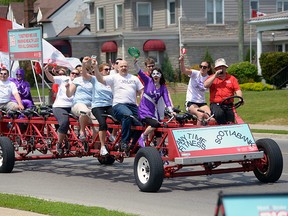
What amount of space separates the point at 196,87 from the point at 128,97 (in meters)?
1.83

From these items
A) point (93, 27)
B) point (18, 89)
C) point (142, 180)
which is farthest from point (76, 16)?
point (142, 180)

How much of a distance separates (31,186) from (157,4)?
147 ft

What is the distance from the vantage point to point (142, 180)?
12039 millimetres

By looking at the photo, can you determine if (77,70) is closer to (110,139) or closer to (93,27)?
(110,139)

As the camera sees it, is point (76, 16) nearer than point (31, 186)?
No

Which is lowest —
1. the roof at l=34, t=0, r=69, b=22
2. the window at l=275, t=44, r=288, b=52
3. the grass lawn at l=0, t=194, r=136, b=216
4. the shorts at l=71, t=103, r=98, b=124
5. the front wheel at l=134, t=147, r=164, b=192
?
the grass lawn at l=0, t=194, r=136, b=216

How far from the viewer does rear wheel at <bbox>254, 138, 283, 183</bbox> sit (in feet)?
40.5

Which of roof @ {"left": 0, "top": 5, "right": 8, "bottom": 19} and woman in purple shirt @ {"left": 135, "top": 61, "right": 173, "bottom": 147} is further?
roof @ {"left": 0, "top": 5, "right": 8, "bottom": 19}

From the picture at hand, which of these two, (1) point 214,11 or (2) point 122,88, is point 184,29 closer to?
(1) point 214,11

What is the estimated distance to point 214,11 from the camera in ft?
183

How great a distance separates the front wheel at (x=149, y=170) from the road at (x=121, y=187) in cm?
14

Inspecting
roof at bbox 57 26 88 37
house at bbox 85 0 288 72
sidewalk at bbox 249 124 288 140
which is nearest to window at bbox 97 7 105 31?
house at bbox 85 0 288 72

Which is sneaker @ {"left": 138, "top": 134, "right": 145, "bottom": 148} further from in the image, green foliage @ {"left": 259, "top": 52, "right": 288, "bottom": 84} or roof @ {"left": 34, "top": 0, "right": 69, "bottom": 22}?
roof @ {"left": 34, "top": 0, "right": 69, "bottom": 22}

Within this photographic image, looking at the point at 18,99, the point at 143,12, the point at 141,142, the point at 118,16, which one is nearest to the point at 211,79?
the point at 141,142
